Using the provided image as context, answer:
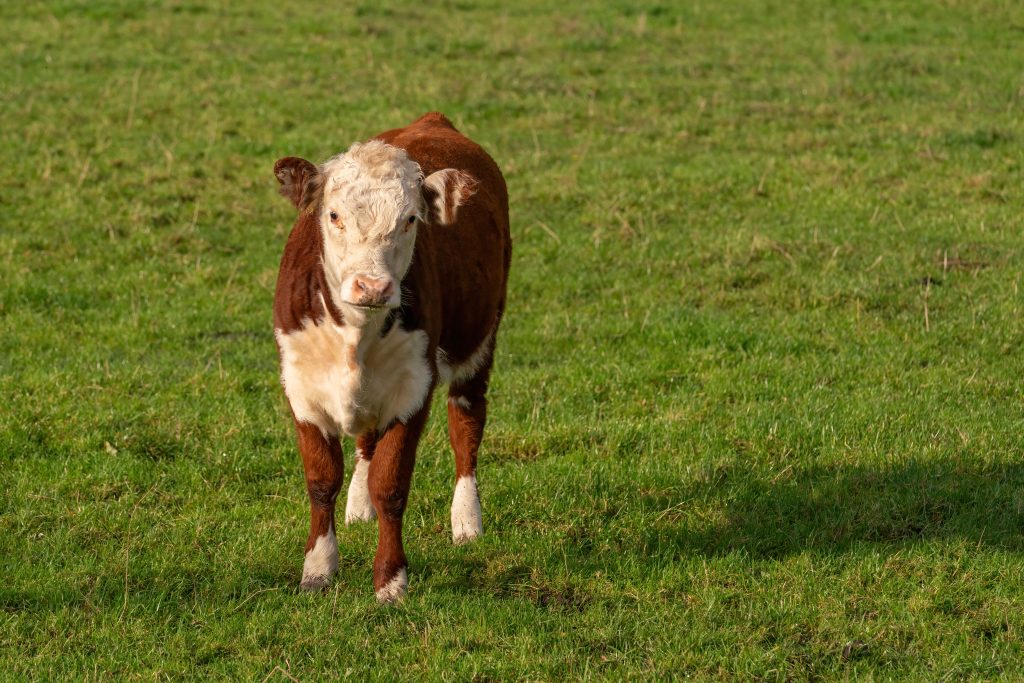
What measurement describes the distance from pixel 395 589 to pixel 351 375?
40.0 inches

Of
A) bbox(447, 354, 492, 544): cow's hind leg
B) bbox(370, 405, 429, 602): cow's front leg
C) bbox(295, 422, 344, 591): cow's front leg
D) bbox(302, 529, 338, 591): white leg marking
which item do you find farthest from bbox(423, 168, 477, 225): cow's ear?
bbox(302, 529, 338, 591): white leg marking

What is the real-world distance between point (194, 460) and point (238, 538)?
1.19 metres

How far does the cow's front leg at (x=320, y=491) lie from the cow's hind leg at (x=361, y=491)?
91cm

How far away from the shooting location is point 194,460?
7973 mm

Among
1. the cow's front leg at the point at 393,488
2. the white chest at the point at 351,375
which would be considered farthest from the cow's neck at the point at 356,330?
the cow's front leg at the point at 393,488

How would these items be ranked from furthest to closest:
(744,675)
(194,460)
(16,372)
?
(16,372) → (194,460) → (744,675)

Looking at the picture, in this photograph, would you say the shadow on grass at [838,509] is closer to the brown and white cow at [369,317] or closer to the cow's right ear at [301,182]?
the brown and white cow at [369,317]

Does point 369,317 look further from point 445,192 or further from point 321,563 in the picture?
point 321,563

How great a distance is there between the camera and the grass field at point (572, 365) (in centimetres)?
607

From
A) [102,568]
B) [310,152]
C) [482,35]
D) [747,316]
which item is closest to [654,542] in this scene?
[102,568]

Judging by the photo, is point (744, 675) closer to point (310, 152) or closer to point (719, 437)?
point (719, 437)

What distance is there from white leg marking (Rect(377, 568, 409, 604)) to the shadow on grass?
4.03ft

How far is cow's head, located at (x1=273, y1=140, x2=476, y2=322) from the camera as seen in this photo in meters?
5.75

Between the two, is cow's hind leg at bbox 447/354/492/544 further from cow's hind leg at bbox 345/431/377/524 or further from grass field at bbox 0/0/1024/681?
cow's hind leg at bbox 345/431/377/524
